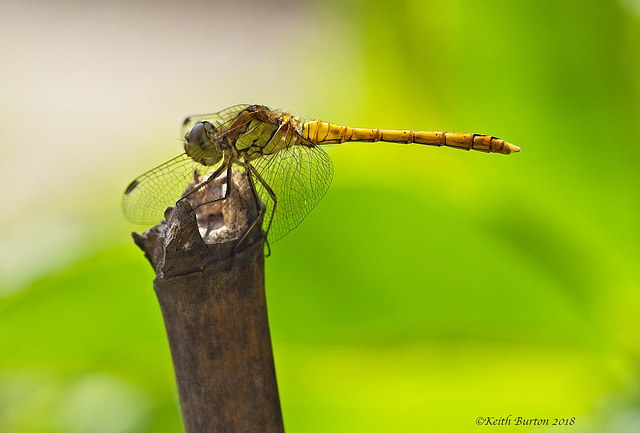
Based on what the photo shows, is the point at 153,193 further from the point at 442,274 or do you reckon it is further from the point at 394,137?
the point at 442,274

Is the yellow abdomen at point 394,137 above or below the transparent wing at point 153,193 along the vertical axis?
above

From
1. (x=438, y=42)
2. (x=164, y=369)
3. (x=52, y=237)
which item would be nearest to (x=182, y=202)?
(x=164, y=369)

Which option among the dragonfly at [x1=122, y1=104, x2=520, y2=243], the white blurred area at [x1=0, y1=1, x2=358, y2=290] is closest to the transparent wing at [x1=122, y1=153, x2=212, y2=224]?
the dragonfly at [x1=122, y1=104, x2=520, y2=243]

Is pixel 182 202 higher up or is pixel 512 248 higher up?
pixel 182 202

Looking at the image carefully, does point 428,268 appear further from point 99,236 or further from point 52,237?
point 52,237

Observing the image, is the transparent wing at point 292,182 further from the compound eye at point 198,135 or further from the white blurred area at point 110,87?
the white blurred area at point 110,87

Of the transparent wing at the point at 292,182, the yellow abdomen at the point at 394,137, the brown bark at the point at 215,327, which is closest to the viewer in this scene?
the brown bark at the point at 215,327

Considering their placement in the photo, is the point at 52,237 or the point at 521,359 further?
the point at 52,237

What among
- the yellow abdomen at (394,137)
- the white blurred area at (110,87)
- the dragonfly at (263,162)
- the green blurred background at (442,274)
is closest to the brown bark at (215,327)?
the dragonfly at (263,162)
